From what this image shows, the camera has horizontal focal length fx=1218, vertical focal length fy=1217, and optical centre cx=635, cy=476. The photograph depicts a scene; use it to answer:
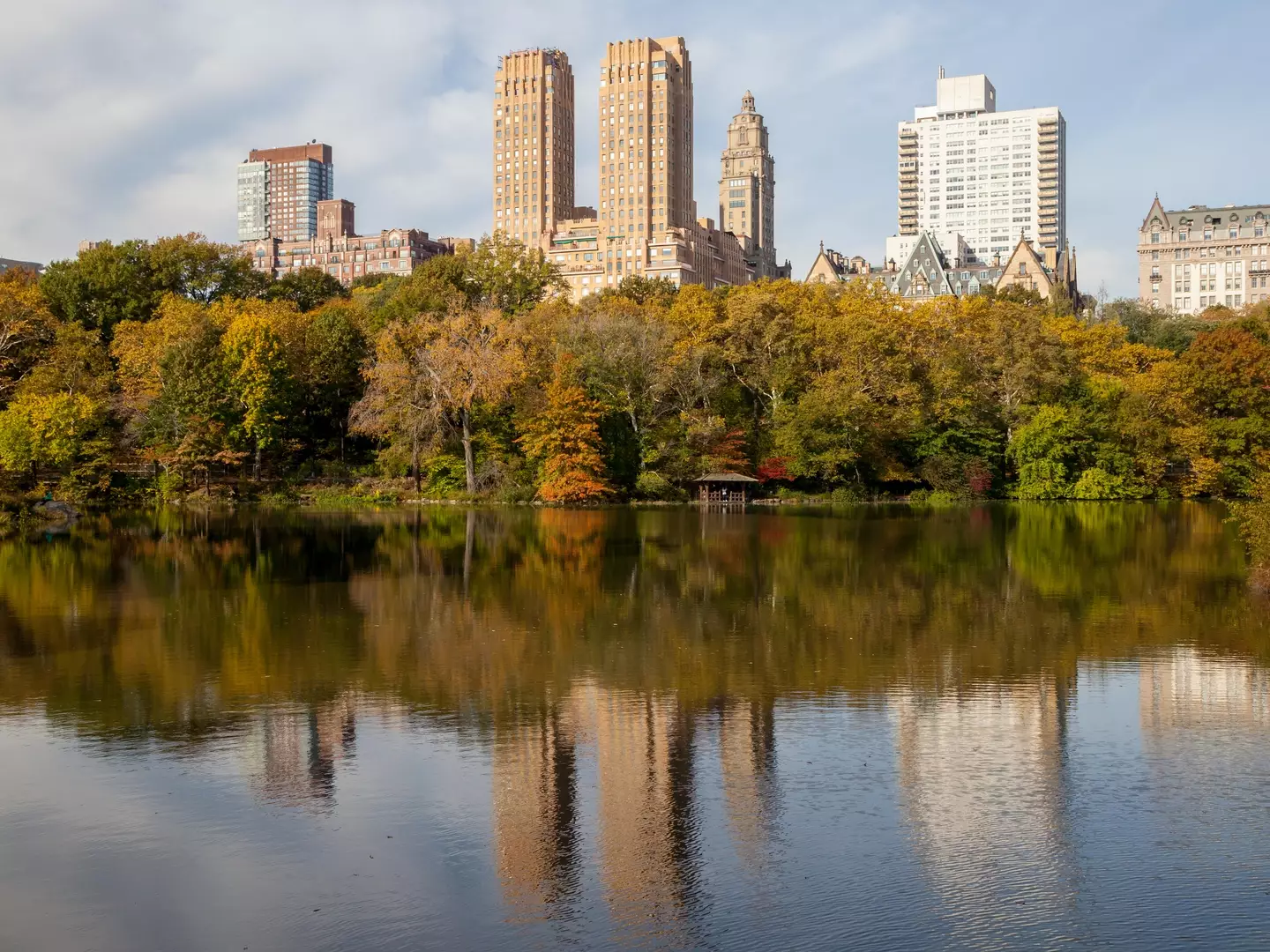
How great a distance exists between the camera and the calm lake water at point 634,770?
27.3 ft

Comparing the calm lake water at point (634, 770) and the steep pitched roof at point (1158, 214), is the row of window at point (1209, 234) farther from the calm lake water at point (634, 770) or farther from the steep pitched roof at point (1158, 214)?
the calm lake water at point (634, 770)

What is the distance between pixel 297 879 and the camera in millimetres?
8883

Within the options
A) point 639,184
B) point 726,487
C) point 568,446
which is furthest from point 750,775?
point 639,184

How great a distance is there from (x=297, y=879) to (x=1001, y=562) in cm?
2403

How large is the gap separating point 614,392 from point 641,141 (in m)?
125

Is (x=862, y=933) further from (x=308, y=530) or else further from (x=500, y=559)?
(x=308, y=530)

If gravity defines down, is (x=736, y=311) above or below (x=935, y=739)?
above

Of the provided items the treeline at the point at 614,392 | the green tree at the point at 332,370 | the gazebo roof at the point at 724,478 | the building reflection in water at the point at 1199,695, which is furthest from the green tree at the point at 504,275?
the building reflection in water at the point at 1199,695

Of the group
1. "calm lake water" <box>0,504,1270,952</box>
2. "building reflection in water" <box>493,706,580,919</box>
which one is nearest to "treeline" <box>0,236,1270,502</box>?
"calm lake water" <box>0,504,1270,952</box>

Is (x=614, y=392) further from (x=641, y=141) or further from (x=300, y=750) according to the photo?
(x=641, y=141)

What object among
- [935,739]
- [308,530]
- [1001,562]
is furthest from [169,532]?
[935,739]

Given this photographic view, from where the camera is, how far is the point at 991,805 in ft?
34.1

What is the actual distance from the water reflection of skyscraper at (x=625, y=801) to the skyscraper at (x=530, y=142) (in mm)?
174336

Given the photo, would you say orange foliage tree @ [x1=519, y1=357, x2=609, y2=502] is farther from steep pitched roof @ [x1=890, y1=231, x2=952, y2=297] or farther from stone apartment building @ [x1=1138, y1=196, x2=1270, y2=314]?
stone apartment building @ [x1=1138, y1=196, x2=1270, y2=314]
